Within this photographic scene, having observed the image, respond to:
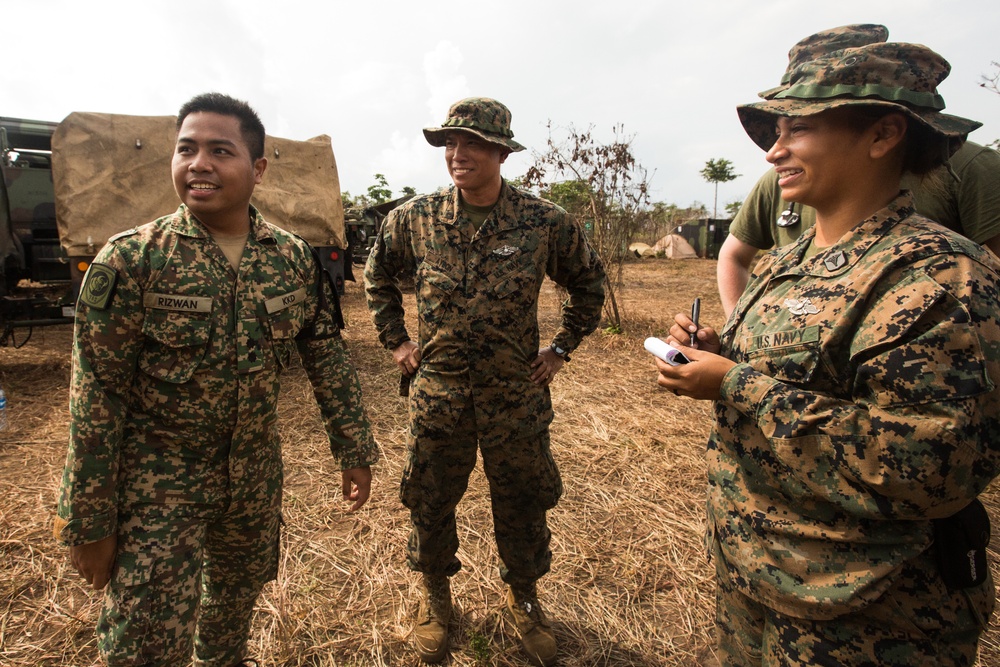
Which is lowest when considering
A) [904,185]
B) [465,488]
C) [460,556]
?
[460,556]

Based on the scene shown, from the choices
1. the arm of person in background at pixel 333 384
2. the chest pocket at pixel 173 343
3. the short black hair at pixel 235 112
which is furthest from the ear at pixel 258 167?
the chest pocket at pixel 173 343

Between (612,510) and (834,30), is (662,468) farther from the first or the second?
(834,30)

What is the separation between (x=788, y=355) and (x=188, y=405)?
1.62 m

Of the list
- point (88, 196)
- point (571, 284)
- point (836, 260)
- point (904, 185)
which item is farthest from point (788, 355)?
point (88, 196)

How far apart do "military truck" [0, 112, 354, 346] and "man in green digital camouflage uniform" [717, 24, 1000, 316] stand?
13.6 feet

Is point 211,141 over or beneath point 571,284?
over

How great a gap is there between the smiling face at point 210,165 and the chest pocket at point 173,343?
340 mm

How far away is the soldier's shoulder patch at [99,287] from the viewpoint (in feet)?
4.86

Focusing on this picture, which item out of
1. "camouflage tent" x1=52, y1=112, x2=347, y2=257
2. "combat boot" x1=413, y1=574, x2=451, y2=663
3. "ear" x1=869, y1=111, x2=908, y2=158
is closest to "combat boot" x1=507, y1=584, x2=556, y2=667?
"combat boot" x1=413, y1=574, x2=451, y2=663

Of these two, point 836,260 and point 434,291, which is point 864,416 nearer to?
point 836,260

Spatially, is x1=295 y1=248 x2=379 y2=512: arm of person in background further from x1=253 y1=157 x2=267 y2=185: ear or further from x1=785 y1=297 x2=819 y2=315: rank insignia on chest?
x1=785 y1=297 x2=819 y2=315: rank insignia on chest

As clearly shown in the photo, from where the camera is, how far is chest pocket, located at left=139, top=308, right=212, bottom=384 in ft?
5.12

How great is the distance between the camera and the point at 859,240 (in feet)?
4.04

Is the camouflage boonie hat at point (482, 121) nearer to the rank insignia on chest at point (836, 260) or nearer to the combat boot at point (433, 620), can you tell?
the rank insignia on chest at point (836, 260)
